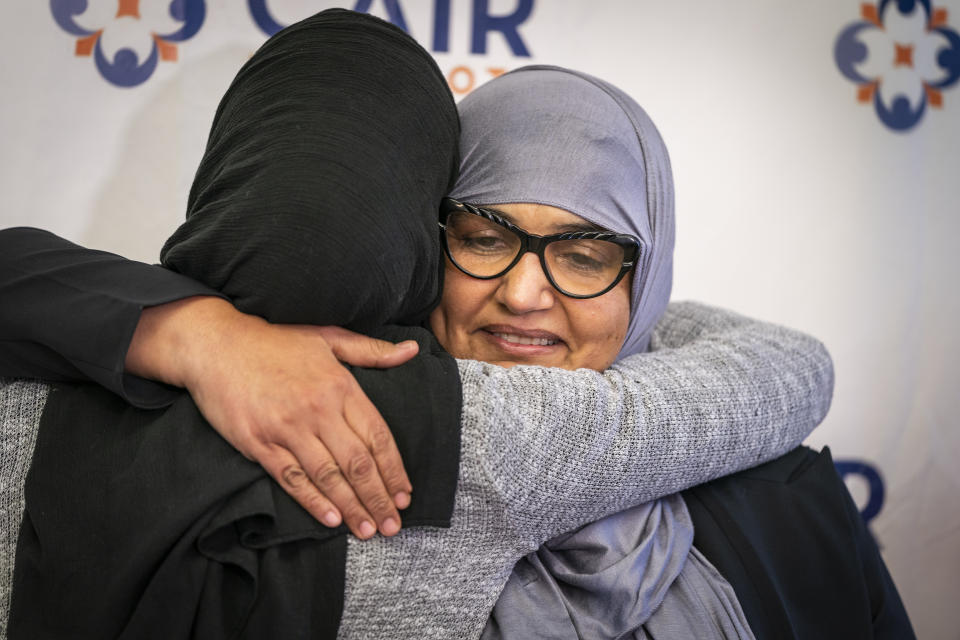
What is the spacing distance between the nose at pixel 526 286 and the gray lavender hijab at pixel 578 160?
0.11 meters

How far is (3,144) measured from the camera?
1804mm

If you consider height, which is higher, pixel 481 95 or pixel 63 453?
pixel 481 95

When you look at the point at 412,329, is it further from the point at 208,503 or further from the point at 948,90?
the point at 948,90

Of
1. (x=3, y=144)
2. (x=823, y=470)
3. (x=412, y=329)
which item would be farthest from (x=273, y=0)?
(x=823, y=470)

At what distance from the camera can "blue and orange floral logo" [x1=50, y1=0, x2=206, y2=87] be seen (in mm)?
1817

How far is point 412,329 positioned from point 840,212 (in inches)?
61.2

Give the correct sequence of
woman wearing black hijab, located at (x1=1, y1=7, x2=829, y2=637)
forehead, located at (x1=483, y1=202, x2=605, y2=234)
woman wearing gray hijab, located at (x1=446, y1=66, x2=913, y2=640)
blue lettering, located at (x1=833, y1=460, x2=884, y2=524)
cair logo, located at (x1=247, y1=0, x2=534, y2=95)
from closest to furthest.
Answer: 1. woman wearing black hijab, located at (x1=1, y1=7, x2=829, y2=637)
2. woman wearing gray hijab, located at (x1=446, y1=66, x2=913, y2=640)
3. forehead, located at (x1=483, y1=202, x2=605, y2=234)
4. cair logo, located at (x1=247, y1=0, x2=534, y2=95)
5. blue lettering, located at (x1=833, y1=460, x2=884, y2=524)

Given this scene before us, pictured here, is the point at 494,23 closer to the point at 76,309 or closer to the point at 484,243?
the point at 484,243

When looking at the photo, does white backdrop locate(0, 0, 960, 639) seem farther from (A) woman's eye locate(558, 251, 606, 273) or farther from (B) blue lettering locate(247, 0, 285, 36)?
(A) woman's eye locate(558, 251, 606, 273)

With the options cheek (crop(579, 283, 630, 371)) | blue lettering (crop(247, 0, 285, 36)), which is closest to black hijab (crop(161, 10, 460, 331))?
cheek (crop(579, 283, 630, 371))

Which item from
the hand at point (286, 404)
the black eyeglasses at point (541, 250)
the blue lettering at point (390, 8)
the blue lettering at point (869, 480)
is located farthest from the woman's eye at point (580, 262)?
the blue lettering at point (869, 480)

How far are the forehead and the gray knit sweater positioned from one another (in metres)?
0.27

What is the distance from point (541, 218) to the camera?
130 cm

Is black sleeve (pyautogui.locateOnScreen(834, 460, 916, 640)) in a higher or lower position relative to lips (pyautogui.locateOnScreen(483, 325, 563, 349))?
lower
